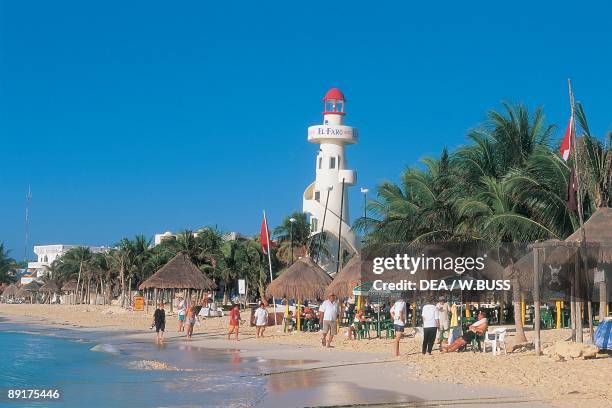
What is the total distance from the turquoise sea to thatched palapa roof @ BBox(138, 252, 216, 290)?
37.4ft

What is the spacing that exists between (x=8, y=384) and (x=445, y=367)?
7.96 meters

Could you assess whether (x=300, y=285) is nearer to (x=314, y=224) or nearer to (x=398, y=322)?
(x=398, y=322)

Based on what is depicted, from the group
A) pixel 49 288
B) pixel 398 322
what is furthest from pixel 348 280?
pixel 49 288

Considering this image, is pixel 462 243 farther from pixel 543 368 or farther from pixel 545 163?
pixel 543 368

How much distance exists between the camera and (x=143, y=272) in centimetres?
6406

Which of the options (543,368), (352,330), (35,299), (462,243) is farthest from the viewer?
(35,299)

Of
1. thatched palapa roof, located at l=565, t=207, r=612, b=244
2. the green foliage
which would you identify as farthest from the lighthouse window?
thatched palapa roof, located at l=565, t=207, r=612, b=244

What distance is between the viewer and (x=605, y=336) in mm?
A: 14727

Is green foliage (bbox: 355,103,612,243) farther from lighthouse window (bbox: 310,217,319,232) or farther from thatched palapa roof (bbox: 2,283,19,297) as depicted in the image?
thatched palapa roof (bbox: 2,283,19,297)

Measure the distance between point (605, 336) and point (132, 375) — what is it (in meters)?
8.92

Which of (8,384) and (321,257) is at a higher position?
(321,257)

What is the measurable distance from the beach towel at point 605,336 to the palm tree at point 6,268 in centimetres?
9180

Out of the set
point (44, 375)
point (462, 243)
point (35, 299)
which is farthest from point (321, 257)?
point (35, 299)

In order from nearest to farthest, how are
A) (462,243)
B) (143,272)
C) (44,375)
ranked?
(44,375) → (462,243) → (143,272)
